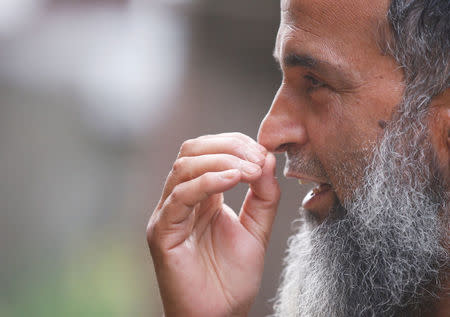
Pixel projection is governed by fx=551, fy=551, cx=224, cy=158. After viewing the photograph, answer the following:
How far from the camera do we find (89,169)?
6.46 meters

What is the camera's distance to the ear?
1.38 m

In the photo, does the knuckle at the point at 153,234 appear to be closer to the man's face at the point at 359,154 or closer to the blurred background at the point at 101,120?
the man's face at the point at 359,154

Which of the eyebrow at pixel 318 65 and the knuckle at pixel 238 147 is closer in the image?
the eyebrow at pixel 318 65

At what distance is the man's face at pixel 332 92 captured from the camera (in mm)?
1410

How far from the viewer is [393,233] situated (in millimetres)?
1459

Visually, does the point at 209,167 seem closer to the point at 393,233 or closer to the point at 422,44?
the point at 393,233

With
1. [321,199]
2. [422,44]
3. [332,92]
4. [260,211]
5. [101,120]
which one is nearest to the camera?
[422,44]

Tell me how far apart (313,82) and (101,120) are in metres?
5.13

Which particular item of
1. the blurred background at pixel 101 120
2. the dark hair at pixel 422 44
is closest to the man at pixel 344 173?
the dark hair at pixel 422 44

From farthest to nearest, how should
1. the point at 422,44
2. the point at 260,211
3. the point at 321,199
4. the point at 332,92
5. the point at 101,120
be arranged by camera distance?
the point at 101,120, the point at 260,211, the point at 321,199, the point at 332,92, the point at 422,44

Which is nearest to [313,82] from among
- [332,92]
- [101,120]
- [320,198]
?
[332,92]

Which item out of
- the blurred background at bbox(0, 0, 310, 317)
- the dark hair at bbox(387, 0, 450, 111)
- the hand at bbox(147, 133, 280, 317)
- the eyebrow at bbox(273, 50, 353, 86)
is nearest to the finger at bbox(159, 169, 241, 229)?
the hand at bbox(147, 133, 280, 317)

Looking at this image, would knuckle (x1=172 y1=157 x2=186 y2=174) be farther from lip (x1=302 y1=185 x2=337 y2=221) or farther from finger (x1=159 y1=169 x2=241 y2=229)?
lip (x1=302 y1=185 x2=337 y2=221)

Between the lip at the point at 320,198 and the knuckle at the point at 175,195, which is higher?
the knuckle at the point at 175,195
